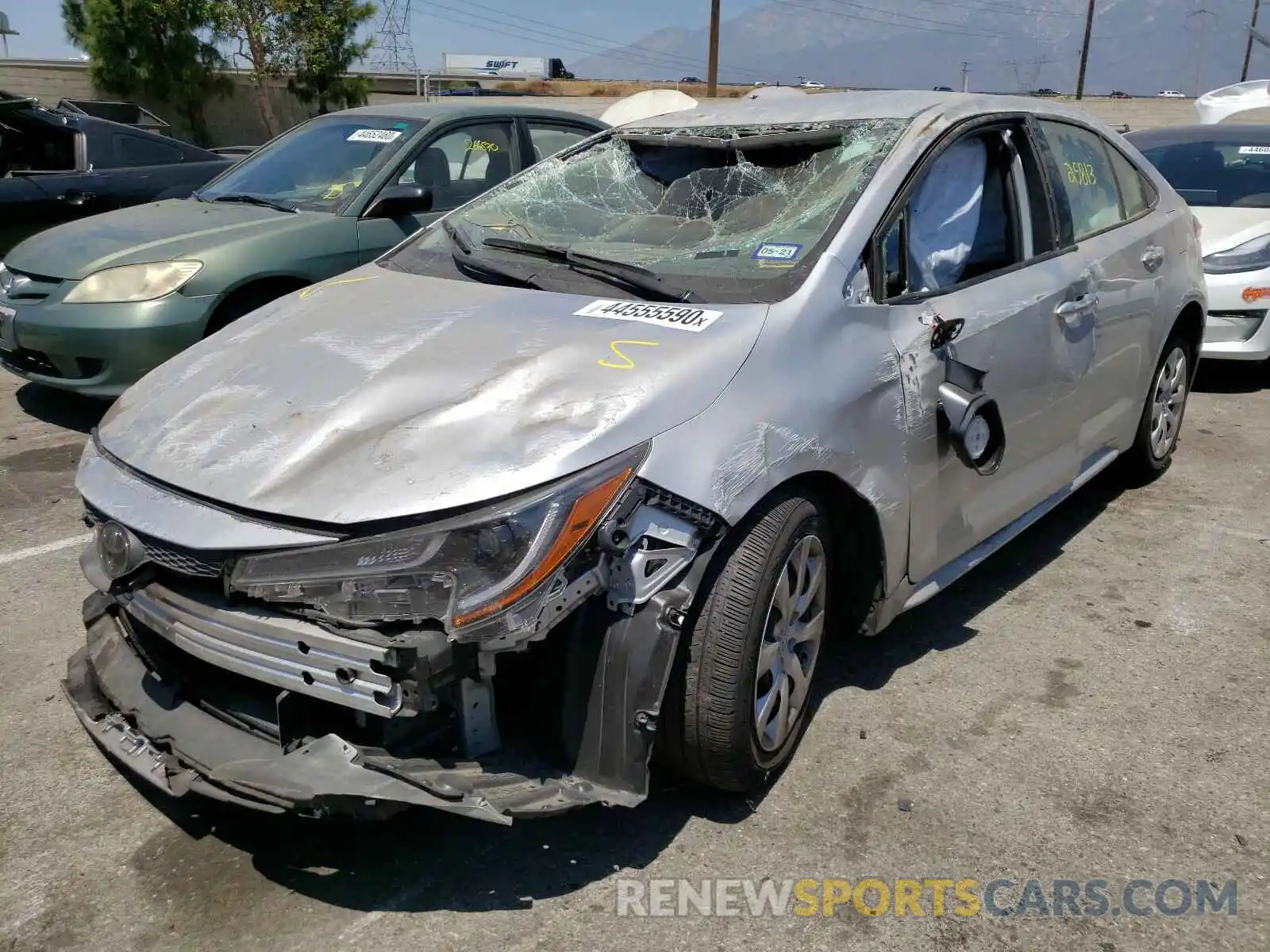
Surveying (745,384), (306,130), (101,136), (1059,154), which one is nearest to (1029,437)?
(1059,154)

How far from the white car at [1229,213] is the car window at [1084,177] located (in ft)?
6.78

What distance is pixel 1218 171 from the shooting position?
7.63m

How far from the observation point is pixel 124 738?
2.54 meters

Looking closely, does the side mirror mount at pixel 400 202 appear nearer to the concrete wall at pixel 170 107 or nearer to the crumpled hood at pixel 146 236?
the crumpled hood at pixel 146 236

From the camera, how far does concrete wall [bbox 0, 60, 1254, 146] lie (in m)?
31.8

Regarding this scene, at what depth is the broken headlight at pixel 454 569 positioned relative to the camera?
2.16 metres

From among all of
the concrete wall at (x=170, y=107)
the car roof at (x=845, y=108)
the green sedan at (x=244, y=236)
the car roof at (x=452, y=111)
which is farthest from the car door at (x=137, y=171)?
the concrete wall at (x=170, y=107)

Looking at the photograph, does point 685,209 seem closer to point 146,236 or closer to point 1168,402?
point 1168,402

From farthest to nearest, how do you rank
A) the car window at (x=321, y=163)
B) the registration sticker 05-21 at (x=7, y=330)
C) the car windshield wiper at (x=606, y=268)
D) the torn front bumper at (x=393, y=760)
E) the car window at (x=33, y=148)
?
the car window at (x=33, y=148) < the car window at (x=321, y=163) < the registration sticker 05-21 at (x=7, y=330) < the car windshield wiper at (x=606, y=268) < the torn front bumper at (x=393, y=760)

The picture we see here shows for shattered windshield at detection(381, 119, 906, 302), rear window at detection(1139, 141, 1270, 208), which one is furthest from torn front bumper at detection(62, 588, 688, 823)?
rear window at detection(1139, 141, 1270, 208)

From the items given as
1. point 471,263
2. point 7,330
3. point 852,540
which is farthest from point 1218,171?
point 7,330

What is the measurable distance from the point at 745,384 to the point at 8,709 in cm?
237

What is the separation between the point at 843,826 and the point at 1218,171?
22.2 feet

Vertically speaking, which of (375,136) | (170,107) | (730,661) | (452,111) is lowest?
(730,661)
